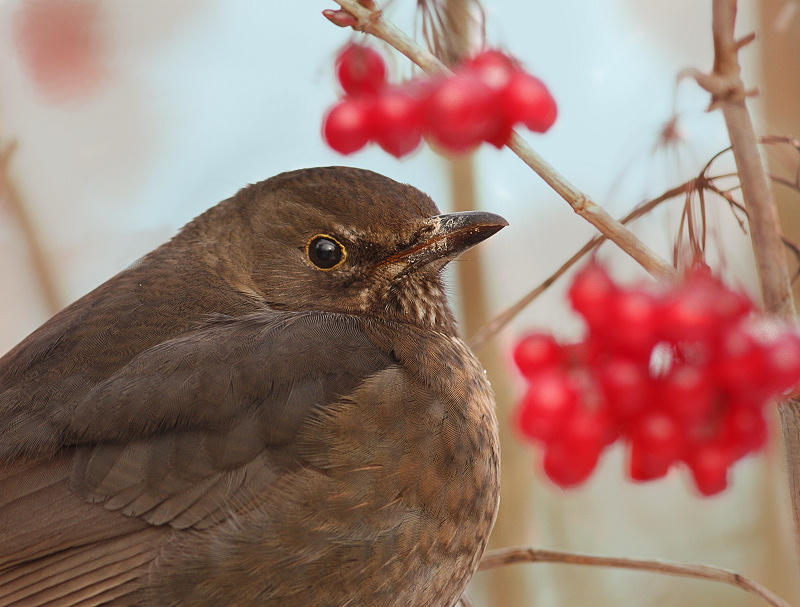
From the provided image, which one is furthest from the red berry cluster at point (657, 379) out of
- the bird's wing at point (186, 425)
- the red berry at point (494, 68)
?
the bird's wing at point (186, 425)

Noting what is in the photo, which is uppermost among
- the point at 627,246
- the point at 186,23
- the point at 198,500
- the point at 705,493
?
the point at 186,23

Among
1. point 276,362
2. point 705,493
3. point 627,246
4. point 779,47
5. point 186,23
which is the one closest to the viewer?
point 627,246

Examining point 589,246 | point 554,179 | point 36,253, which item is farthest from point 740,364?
point 36,253

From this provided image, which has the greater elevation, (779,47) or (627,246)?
(779,47)

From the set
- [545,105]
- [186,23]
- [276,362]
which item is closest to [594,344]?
[545,105]

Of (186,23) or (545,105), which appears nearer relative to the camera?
(545,105)

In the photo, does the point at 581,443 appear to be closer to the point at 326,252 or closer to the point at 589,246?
the point at 589,246

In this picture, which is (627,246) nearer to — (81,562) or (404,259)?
(404,259)

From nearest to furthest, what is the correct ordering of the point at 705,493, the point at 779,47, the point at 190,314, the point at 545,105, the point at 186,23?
1. the point at 705,493
2. the point at 545,105
3. the point at 190,314
4. the point at 779,47
5. the point at 186,23
